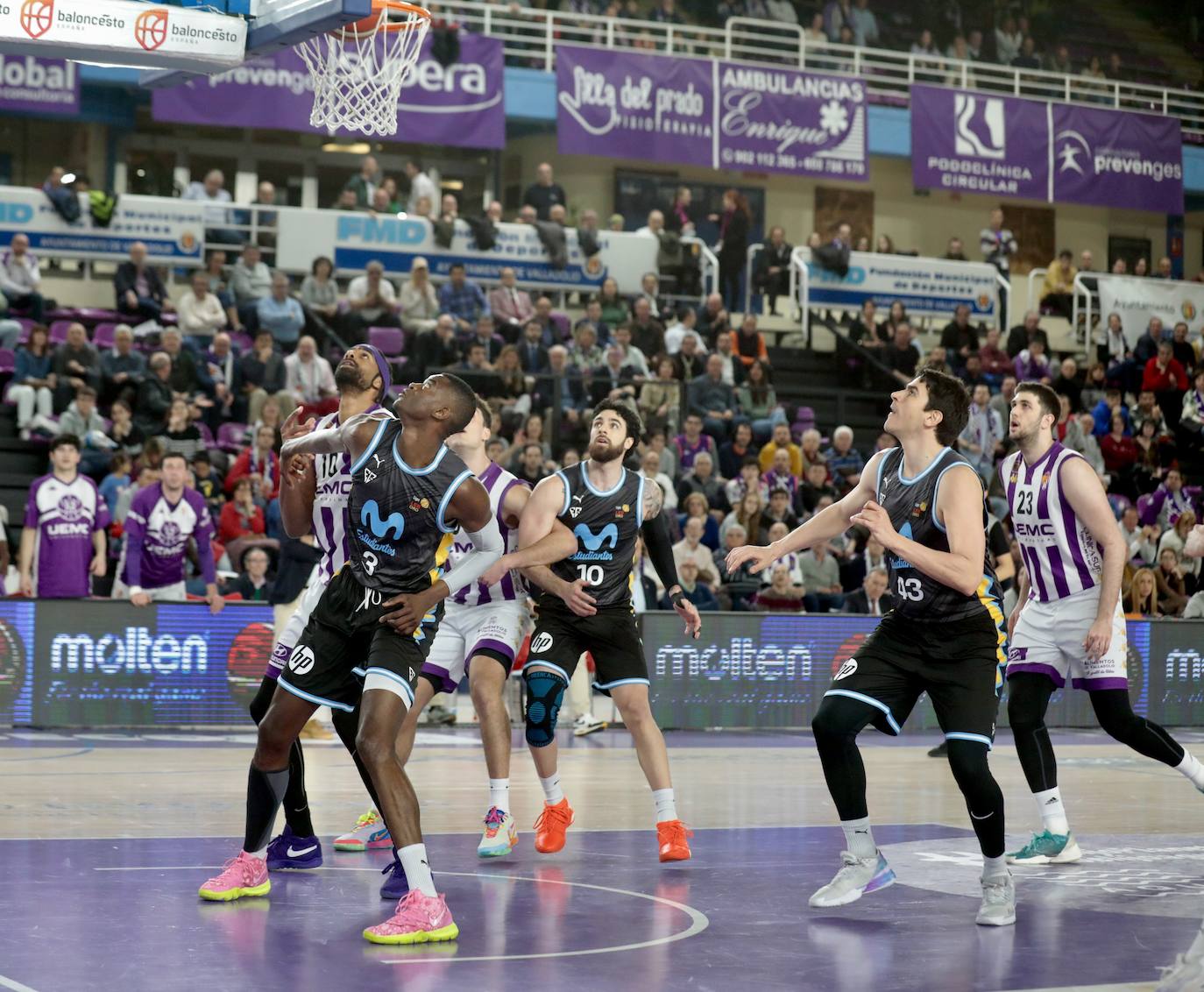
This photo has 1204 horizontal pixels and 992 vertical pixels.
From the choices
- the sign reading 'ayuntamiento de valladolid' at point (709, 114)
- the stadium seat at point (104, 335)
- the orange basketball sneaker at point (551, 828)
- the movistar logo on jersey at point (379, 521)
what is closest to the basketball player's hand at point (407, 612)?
the movistar logo on jersey at point (379, 521)

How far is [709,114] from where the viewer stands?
90.6ft

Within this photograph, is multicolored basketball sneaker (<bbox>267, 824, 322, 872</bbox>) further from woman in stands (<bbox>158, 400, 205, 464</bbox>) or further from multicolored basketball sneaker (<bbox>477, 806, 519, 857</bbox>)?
woman in stands (<bbox>158, 400, 205, 464</bbox>)

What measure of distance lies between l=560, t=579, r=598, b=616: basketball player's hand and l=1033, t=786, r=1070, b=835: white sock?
8.15 ft

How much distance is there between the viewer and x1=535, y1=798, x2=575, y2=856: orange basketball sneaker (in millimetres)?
8406

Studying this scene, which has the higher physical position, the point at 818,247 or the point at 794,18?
the point at 794,18

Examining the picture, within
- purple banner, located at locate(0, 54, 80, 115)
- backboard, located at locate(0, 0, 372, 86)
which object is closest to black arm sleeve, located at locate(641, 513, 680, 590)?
backboard, located at locate(0, 0, 372, 86)

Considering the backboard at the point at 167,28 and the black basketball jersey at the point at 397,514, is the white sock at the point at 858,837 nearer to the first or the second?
the black basketball jersey at the point at 397,514

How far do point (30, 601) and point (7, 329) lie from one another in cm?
613

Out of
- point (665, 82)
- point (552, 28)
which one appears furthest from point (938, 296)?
point (552, 28)

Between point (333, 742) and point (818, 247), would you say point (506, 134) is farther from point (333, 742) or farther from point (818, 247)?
point (333, 742)

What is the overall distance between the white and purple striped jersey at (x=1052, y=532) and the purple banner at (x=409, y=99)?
54.1ft

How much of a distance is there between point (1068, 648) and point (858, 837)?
1975 millimetres

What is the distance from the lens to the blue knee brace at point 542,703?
839cm

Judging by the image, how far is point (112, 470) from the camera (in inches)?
678
